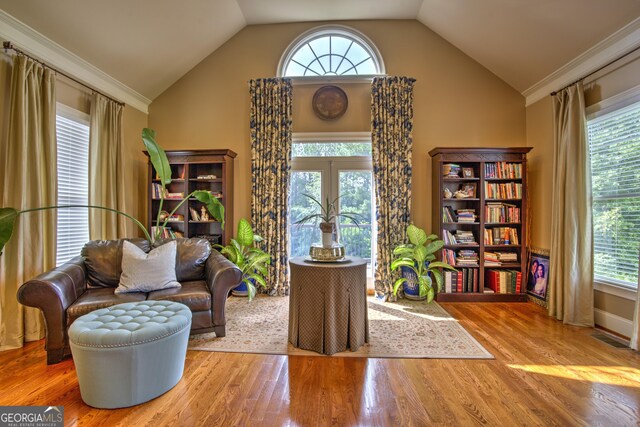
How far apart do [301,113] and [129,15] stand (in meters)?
2.35

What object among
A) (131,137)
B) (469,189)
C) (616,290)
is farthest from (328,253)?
(131,137)

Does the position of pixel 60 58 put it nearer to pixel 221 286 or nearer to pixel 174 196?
pixel 174 196

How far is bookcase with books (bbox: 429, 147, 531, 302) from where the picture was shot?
4.20 meters

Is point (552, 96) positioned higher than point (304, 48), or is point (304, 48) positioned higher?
point (304, 48)

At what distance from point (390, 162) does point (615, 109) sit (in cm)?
244

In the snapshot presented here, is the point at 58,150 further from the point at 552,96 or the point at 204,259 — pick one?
the point at 552,96

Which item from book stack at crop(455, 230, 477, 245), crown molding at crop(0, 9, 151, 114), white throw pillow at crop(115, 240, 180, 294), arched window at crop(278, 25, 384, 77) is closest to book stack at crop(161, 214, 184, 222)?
white throw pillow at crop(115, 240, 180, 294)

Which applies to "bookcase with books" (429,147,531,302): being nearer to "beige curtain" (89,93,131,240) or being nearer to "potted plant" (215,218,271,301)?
"potted plant" (215,218,271,301)

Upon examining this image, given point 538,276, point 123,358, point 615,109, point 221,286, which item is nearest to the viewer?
point 123,358

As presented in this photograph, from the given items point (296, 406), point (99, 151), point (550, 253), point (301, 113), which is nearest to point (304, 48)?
point (301, 113)

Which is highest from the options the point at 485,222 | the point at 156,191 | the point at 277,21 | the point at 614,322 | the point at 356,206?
the point at 277,21

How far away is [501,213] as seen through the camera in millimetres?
4285

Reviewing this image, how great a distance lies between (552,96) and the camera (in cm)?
379

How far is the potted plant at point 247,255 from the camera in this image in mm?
4084
